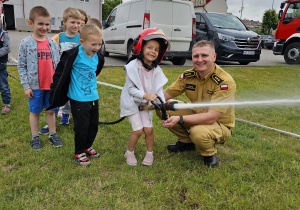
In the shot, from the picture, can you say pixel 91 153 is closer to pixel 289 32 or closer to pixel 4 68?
pixel 4 68

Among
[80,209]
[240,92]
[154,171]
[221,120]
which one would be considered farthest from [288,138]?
[80,209]

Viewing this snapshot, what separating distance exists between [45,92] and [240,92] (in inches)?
189

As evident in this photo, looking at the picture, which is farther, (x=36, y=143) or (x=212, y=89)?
(x=36, y=143)

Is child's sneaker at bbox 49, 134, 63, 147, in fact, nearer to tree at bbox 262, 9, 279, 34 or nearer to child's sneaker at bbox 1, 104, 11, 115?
child's sneaker at bbox 1, 104, 11, 115

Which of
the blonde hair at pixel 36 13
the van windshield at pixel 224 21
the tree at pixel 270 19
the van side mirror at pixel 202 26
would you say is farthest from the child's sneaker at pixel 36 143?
the tree at pixel 270 19

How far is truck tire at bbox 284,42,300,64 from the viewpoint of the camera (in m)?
12.3

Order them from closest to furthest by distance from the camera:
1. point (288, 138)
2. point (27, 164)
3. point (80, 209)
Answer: point (80, 209), point (27, 164), point (288, 138)

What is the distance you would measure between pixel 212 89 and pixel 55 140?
2.12 metres

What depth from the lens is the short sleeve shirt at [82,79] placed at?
2.87m

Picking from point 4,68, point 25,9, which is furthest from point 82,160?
point 25,9

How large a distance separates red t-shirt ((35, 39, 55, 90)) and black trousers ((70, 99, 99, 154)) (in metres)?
0.61

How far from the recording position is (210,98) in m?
3.07

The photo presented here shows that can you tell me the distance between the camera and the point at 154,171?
114 inches

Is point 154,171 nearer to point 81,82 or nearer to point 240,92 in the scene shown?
point 81,82
